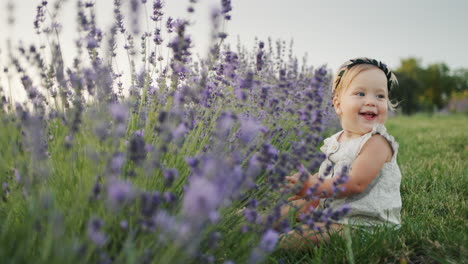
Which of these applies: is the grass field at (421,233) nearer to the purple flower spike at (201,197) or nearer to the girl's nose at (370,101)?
the girl's nose at (370,101)

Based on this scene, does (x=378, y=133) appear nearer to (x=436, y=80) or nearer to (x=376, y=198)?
(x=376, y=198)

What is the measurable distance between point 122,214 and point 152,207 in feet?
1.19

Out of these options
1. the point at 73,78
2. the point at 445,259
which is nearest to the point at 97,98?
the point at 73,78

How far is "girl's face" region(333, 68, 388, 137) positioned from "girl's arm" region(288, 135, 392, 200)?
185mm

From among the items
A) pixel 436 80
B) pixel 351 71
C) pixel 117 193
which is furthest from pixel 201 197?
pixel 436 80

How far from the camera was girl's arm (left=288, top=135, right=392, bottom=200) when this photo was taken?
7.10ft

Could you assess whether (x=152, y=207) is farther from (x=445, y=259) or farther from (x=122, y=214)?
(x=445, y=259)

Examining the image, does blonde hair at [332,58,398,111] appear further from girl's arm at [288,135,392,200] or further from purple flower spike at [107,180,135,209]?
purple flower spike at [107,180,135,209]

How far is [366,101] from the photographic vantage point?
93.7 inches

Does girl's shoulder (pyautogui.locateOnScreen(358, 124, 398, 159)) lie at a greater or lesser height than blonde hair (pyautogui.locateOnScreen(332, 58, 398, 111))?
lesser

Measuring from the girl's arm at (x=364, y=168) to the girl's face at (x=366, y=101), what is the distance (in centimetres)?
19

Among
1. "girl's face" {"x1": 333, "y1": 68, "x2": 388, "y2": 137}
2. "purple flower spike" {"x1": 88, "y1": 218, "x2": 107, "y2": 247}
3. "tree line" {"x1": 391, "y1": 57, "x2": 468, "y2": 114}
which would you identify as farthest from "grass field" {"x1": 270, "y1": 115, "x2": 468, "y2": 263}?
"tree line" {"x1": 391, "y1": 57, "x2": 468, "y2": 114}

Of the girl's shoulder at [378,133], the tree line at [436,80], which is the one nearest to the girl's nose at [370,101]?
the girl's shoulder at [378,133]

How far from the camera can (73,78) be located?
5.24 feet
